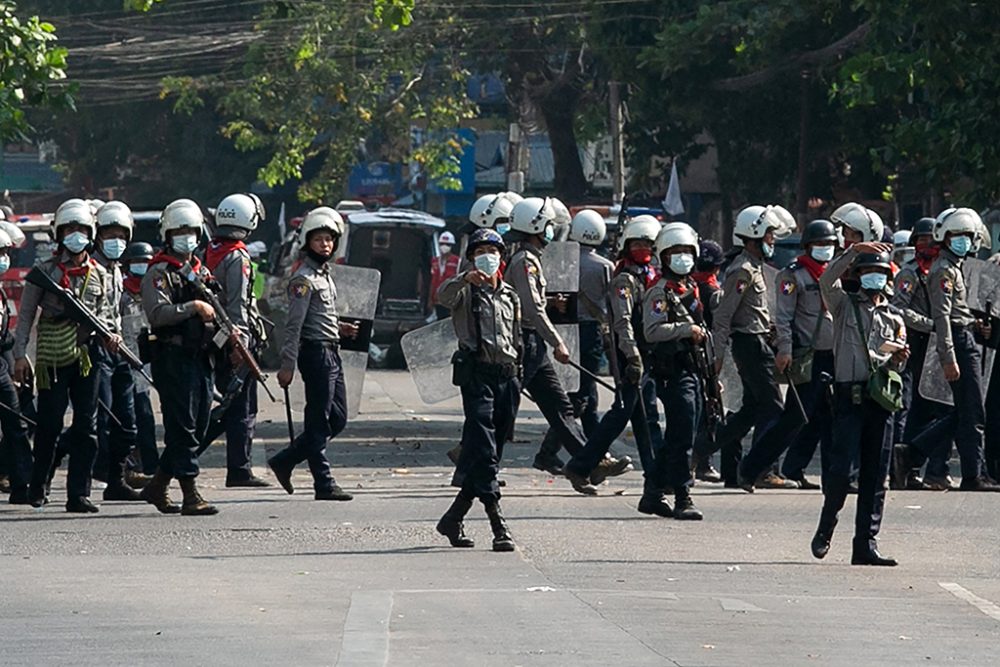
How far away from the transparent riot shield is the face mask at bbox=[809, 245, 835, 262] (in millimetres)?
2426

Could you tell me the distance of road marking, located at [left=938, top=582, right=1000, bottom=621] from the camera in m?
9.47

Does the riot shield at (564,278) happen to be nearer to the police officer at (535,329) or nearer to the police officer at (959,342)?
the police officer at (535,329)

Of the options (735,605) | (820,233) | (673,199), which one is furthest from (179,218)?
(673,199)

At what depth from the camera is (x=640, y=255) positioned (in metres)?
13.5

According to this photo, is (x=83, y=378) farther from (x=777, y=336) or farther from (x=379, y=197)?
(x=379, y=197)

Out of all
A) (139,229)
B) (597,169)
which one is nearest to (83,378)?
(139,229)

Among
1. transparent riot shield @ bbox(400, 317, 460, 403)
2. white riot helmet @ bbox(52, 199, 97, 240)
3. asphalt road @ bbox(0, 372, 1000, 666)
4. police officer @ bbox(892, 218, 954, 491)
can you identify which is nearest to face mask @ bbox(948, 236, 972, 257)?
police officer @ bbox(892, 218, 954, 491)

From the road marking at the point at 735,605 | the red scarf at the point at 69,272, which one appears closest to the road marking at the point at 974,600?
the road marking at the point at 735,605

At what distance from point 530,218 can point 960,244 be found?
104 inches

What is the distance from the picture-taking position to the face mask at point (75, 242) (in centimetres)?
1269

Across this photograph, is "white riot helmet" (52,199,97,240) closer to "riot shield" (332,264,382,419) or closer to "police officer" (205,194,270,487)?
"police officer" (205,194,270,487)

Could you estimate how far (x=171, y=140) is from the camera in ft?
192

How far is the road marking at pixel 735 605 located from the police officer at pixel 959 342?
4.75 meters

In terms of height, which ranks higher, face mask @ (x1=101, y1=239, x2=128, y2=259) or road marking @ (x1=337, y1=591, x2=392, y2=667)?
face mask @ (x1=101, y1=239, x2=128, y2=259)
